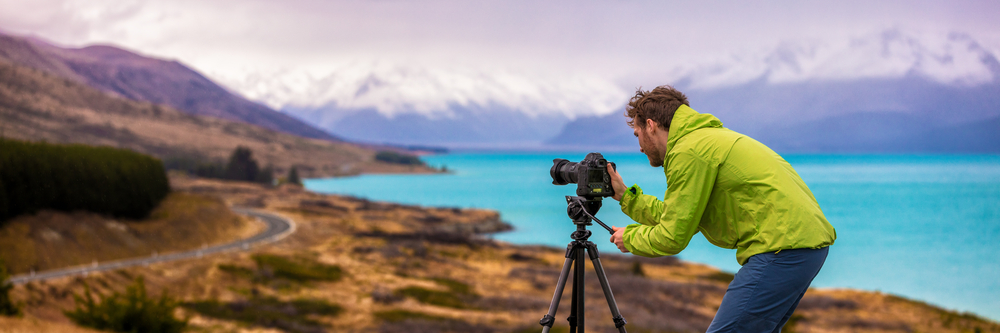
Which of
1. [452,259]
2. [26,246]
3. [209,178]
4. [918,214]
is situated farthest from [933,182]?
[26,246]

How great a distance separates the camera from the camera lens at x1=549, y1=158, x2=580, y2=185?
3.59 metres

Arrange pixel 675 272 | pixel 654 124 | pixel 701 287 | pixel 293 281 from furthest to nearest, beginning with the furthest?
pixel 675 272 < pixel 701 287 < pixel 293 281 < pixel 654 124

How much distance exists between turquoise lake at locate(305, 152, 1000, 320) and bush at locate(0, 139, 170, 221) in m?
31.5

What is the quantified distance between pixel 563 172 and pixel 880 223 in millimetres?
94126

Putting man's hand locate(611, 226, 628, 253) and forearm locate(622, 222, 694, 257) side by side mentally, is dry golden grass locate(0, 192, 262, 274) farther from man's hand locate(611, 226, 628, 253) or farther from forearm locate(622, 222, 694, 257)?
forearm locate(622, 222, 694, 257)

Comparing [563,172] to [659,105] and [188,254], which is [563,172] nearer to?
[659,105]

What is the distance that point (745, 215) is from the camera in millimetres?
2863

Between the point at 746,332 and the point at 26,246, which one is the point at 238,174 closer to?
the point at 26,246

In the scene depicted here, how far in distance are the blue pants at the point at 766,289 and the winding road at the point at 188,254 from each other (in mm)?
20911

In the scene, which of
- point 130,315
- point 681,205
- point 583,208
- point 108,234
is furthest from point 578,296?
point 108,234

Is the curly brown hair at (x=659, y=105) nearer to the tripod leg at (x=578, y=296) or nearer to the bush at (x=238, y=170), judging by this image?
the tripod leg at (x=578, y=296)

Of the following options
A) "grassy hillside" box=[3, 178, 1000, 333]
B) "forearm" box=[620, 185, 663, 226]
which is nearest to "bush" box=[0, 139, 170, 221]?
"grassy hillside" box=[3, 178, 1000, 333]

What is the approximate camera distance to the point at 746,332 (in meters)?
2.89

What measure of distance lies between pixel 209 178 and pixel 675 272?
294ft
